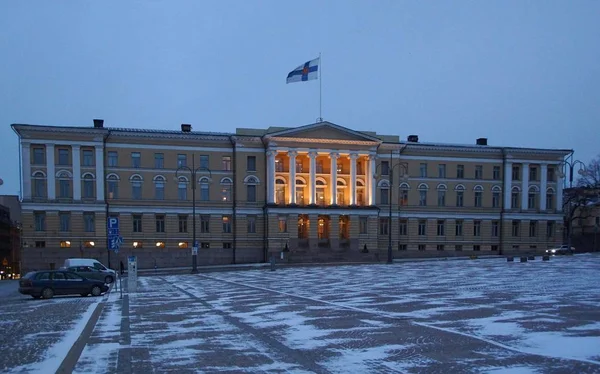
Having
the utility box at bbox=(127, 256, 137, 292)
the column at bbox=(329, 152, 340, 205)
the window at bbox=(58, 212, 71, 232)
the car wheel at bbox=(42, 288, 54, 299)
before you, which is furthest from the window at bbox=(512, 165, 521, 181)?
the car wheel at bbox=(42, 288, 54, 299)

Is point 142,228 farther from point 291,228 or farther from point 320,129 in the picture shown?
point 320,129

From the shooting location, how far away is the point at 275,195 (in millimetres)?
68250

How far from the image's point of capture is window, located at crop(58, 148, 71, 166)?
204 feet

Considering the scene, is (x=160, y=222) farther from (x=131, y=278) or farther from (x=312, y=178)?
(x=131, y=278)

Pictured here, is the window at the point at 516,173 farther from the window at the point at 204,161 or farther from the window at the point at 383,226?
the window at the point at 204,161

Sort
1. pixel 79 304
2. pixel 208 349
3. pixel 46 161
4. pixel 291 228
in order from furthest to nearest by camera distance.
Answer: pixel 291 228, pixel 46 161, pixel 79 304, pixel 208 349

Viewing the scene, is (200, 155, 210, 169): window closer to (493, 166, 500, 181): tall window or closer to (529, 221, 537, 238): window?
(493, 166, 500, 181): tall window

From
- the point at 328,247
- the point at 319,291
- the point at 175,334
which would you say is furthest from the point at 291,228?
the point at 175,334

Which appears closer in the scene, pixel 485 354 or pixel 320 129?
pixel 485 354

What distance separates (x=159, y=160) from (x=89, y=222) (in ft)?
35.7

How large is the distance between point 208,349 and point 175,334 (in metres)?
2.31

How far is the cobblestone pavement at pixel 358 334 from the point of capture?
9570 millimetres

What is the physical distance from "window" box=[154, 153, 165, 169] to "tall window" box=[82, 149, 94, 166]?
23.8ft

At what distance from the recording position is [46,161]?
61.4 m
